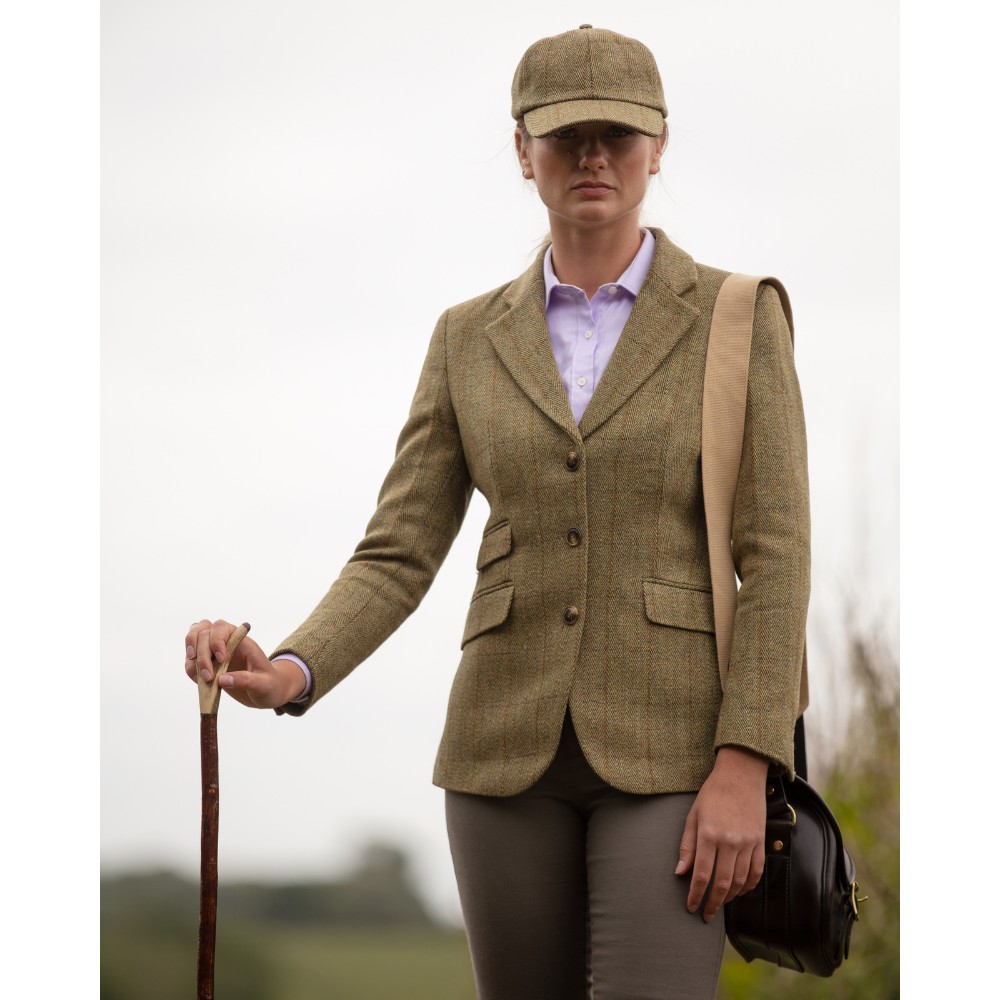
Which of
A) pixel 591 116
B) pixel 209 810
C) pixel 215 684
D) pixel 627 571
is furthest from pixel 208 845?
pixel 591 116

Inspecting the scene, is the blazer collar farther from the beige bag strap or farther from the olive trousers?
the olive trousers

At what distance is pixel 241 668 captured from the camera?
1.79m

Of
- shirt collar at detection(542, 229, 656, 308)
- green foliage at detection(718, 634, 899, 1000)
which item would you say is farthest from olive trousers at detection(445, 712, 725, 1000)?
green foliage at detection(718, 634, 899, 1000)

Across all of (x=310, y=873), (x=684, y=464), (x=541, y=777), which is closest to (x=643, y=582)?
(x=684, y=464)

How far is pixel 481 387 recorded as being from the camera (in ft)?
6.25

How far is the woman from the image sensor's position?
65.2 inches

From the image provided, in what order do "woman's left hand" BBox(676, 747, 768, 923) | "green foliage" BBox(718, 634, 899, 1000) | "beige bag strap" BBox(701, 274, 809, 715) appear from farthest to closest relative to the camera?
"green foliage" BBox(718, 634, 899, 1000) < "beige bag strap" BBox(701, 274, 809, 715) < "woman's left hand" BBox(676, 747, 768, 923)

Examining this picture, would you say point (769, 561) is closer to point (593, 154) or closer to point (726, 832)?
point (726, 832)

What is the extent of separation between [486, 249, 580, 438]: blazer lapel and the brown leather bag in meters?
0.18

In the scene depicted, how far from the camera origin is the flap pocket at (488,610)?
1813 millimetres

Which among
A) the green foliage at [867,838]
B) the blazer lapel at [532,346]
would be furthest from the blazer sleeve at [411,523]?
the green foliage at [867,838]

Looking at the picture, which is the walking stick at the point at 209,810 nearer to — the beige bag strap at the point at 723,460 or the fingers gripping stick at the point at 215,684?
the fingers gripping stick at the point at 215,684

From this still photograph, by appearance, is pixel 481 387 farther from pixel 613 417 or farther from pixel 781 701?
pixel 781 701

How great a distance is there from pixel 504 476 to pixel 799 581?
1.29 ft
